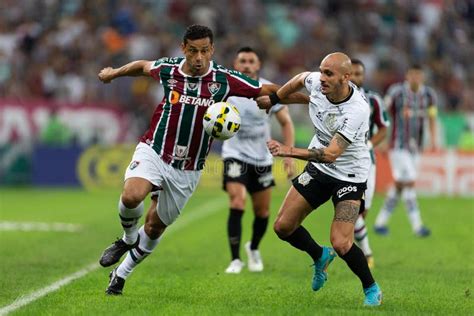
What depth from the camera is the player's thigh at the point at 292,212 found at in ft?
31.6

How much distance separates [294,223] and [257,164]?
306 cm

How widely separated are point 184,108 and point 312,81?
125 centimetres

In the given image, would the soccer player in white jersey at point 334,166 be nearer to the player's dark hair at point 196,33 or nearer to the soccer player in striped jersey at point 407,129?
the player's dark hair at point 196,33

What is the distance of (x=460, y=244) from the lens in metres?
15.5

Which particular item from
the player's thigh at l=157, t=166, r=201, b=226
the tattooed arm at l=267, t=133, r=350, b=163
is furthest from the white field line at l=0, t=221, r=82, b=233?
the tattooed arm at l=267, t=133, r=350, b=163

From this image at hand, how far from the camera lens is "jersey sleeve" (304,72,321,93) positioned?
31.1 ft

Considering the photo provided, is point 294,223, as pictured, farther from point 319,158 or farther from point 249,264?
point 249,264

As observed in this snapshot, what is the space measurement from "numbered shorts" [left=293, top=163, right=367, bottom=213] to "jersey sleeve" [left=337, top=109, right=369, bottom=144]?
541 mm

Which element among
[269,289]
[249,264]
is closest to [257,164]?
[249,264]

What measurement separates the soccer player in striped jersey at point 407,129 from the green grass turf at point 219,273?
0.55 meters

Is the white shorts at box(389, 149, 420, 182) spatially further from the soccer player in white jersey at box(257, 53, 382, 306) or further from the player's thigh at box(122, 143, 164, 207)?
the player's thigh at box(122, 143, 164, 207)

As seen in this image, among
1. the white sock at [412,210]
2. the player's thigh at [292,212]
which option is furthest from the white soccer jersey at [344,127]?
the white sock at [412,210]

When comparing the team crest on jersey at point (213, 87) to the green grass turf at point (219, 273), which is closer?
A: the green grass turf at point (219, 273)

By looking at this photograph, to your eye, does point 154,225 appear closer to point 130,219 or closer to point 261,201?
point 130,219
